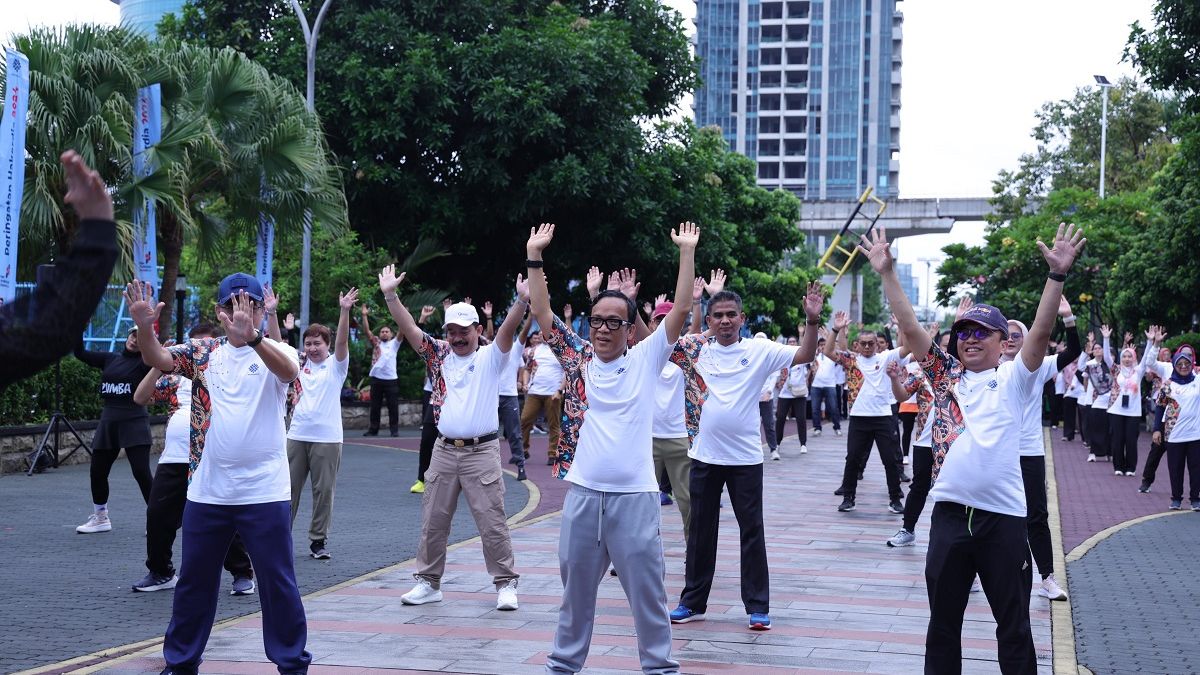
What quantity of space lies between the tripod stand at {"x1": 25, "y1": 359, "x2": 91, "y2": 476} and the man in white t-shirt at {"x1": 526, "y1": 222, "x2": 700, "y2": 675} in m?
12.0

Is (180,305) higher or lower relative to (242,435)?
higher

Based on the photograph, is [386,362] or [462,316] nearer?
[462,316]

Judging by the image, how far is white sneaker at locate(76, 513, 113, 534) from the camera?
1127cm

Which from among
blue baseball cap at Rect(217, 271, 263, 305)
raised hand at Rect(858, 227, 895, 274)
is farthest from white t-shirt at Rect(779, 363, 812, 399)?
blue baseball cap at Rect(217, 271, 263, 305)

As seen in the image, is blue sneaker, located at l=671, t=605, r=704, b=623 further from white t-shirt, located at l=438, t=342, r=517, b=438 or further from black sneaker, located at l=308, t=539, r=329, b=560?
black sneaker, located at l=308, t=539, r=329, b=560

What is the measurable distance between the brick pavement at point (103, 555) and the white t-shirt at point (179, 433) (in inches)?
34.8

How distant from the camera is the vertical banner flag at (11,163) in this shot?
1382 centimetres

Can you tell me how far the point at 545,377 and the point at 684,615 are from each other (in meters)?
11.3

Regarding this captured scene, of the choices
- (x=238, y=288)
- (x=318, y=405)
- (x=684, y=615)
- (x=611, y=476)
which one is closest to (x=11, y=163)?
(x=318, y=405)

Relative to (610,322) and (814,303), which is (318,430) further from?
(610,322)

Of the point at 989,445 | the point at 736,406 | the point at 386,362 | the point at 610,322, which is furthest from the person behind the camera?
the point at 386,362

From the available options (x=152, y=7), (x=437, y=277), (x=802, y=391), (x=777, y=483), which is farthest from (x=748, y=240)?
(x=152, y=7)

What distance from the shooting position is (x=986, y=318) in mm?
5625

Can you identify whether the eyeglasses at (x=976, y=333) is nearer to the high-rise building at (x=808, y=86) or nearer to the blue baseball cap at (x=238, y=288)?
the blue baseball cap at (x=238, y=288)
